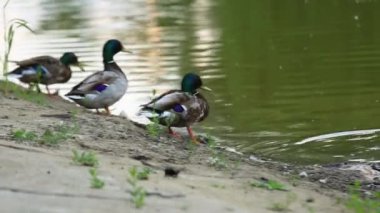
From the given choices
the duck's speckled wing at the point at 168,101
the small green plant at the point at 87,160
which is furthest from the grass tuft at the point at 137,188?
the duck's speckled wing at the point at 168,101

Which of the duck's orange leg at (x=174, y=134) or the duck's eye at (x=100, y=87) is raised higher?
the duck's eye at (x=100, y=87)

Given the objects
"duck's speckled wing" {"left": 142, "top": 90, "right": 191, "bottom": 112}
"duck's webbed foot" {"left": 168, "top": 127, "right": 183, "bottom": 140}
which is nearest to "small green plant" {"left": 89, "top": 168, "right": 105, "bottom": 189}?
"duck's speckled wing" {"left": 142, "top": 90, "right": 191, "bottom": 112}

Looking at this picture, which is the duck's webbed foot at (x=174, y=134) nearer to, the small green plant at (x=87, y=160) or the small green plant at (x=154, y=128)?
the small green plant at (x=154, y=128)

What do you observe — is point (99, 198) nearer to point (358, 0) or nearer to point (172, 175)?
point (172, 175)

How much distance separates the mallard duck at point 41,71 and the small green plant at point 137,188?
5.93 m

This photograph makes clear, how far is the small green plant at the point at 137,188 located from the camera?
214 inches

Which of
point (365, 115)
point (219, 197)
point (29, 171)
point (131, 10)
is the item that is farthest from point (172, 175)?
point (131, 10)

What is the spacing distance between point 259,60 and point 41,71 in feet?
26.0

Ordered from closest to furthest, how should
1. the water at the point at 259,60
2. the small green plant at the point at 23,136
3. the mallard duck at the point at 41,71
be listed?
the small green plant at the point at 23,136, the water at the point at 259,60, the mallard duck at the point at 41,71

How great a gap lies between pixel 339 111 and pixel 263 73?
4209 millimetres

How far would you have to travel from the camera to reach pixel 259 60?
1916cm

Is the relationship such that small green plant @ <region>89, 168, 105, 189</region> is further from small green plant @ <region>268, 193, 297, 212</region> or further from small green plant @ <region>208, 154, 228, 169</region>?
small green plant @ <region>208, 154, 228, 169</region>

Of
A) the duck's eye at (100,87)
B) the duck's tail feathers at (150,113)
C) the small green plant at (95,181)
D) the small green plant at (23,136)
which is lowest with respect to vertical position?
the duck's tail feathers at (150,113)

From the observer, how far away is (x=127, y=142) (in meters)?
8.86
